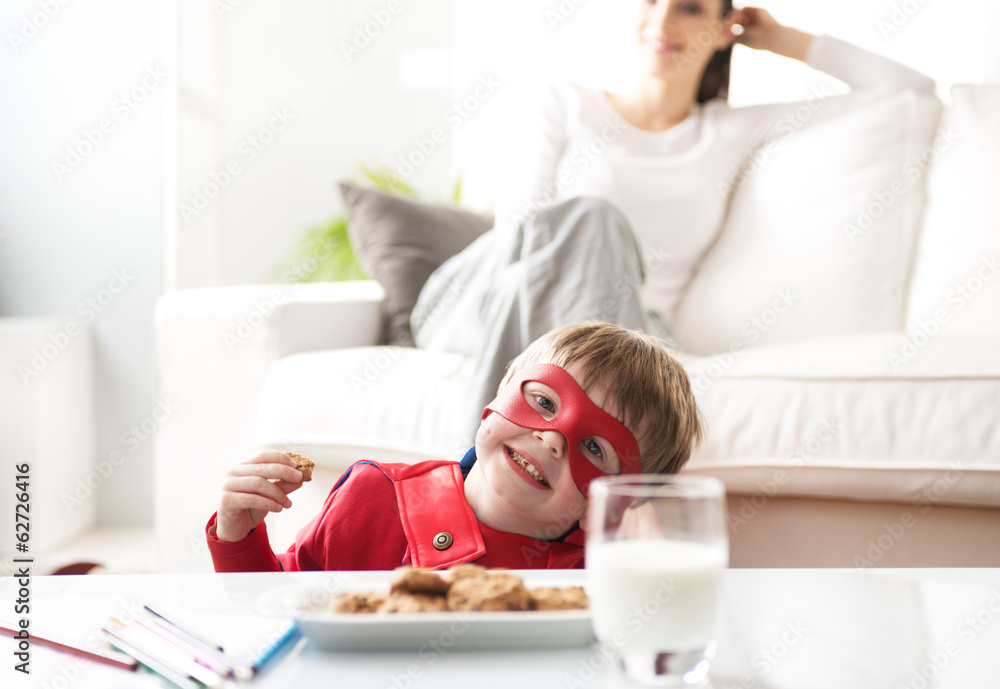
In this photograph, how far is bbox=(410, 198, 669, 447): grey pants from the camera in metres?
1.28

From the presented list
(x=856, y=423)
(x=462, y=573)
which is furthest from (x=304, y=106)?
(x=462, y=573)

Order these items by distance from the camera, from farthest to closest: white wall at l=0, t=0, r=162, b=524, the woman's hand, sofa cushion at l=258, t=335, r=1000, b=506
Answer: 1. white wall at l=0, t=0, r=162, b=524
2. the woman's hand
3. sofa cushion at l=258, t=335, r=1000, b=506

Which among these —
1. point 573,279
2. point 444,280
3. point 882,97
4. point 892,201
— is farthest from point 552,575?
point 882,97

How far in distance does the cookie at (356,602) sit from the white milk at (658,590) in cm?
13

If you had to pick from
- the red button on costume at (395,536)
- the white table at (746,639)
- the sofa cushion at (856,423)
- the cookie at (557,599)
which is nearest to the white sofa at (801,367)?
the sofa cushion at (856,423)

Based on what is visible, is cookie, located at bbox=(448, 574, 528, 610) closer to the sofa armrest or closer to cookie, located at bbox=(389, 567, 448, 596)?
cookie, located at bbox=(389, 567, 448, 596)

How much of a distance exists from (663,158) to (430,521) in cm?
126

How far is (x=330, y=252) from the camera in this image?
2672 mm

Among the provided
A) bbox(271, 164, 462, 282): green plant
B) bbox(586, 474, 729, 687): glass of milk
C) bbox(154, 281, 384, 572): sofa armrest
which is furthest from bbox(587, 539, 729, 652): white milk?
bbox(271, 164, 462, 282): green plant

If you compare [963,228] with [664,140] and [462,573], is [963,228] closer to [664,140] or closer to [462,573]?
[664,140]

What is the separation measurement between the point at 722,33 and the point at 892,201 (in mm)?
569

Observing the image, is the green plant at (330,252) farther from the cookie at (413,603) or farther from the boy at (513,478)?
the cookie at (413,603)

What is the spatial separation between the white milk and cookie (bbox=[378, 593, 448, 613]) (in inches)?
3.8

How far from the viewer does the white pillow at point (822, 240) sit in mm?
1668
